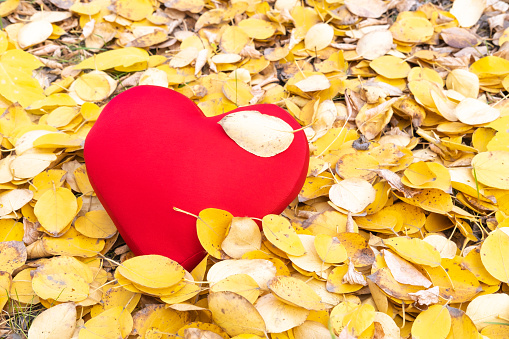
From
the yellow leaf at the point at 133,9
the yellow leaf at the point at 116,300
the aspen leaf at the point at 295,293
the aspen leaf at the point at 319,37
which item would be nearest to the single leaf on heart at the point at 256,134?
the aspen leaf at the point at 295,293

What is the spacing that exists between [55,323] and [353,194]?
571 millimetres

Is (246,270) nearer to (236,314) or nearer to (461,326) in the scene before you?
(236,314)

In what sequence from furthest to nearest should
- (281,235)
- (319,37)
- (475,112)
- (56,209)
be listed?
(319,37)
(475,112)
(56,209)
(281,235)

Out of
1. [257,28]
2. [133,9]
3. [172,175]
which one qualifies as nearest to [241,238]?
[172,175]

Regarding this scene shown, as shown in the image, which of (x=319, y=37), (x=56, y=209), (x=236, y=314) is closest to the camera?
(x=236, y=314)

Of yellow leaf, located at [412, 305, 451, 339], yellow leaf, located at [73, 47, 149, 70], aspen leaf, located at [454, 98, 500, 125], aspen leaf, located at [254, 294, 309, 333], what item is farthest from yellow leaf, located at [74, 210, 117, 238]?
aspen leaf, located at [454, 98, 500, 125]

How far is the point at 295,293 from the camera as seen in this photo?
681 mm

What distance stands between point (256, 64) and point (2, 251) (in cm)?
74

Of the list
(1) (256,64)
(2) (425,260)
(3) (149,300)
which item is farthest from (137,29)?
(2) (425,260)

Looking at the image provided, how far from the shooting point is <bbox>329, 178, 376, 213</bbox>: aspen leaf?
85 centimetres

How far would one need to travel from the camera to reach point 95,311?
75 centimetres

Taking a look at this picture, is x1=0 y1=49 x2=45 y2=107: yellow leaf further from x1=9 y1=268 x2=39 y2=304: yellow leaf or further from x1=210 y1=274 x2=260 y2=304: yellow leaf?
x1=210 y1=274 x2=260 y2=304: yellow leaf

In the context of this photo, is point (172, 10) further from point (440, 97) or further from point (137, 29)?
point (440, 97)

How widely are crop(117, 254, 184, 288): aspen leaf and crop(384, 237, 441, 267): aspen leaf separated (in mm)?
367
